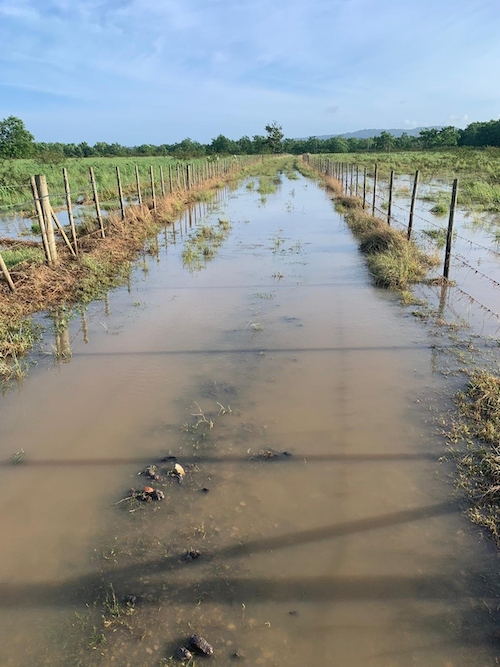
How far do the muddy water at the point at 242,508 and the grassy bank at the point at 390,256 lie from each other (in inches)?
82.0

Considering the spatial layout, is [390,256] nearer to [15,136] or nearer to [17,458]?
[17,458]

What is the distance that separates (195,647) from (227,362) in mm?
3226

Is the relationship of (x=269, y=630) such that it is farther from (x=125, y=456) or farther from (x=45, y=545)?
(x=125, y=456)

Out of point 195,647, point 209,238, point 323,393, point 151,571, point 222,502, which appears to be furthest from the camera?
point 209,238

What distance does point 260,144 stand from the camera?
92812mm

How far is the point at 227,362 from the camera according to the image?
519 centimetres

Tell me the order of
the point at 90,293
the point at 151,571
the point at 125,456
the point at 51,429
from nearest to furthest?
the point at 151,571
the point at 125,456
the point at 51,429
the point at 90,293

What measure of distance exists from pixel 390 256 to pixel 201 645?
7.92 metres

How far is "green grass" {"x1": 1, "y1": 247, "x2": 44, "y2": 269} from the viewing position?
8.45m

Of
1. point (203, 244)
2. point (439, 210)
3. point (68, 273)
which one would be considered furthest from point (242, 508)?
point (439, 210)

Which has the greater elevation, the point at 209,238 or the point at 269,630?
the point at 209,238

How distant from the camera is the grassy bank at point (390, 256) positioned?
795 cm

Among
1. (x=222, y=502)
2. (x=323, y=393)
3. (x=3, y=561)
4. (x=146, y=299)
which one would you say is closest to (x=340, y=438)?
(x=323, y=393)

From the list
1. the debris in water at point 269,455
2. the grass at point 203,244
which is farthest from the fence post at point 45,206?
the debris in water at point 269,455
